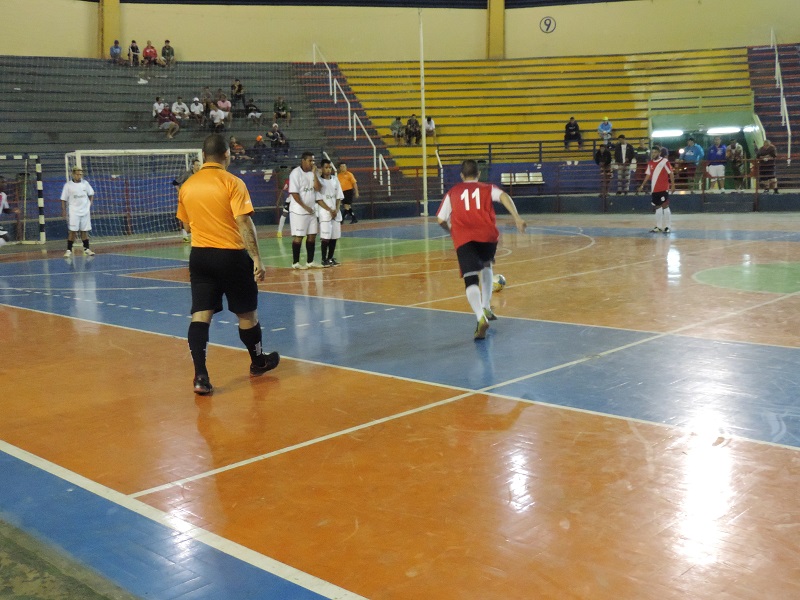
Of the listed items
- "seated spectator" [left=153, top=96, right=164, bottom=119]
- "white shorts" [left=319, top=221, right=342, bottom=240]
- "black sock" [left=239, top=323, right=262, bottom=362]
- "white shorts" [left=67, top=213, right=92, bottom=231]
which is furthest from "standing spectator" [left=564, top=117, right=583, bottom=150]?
"black sock" [left=239, top=323, right=262, bottom=362]

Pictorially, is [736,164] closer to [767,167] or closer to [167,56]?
[767,167]

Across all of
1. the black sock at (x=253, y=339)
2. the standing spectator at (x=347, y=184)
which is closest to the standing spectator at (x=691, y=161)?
the standing spectator at (x=347, y=184)

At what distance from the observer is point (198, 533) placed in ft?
14.2

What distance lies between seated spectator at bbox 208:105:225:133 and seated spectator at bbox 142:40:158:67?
438 cm

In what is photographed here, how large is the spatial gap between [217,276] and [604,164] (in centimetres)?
2504

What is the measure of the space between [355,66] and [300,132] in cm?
600

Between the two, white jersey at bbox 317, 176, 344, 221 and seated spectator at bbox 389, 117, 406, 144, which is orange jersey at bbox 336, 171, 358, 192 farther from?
seated spectator at bbox 389, 117, 406, 144

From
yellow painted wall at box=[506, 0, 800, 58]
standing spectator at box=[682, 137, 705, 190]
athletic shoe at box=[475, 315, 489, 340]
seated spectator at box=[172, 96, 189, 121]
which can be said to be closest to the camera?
athletic shoe at box=[475, 315, 489, 340]

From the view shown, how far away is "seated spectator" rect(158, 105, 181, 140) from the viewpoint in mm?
30219

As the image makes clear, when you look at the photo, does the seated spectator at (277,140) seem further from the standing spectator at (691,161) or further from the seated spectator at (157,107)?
the standing spectator at (691,161)

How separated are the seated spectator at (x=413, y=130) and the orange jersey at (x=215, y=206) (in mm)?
27403

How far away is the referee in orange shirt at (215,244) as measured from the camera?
7051 millimetres

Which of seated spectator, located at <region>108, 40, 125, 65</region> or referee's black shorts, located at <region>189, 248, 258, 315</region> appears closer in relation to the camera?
referee's black shorts, located at <region>189, 248, 258, 315</region>

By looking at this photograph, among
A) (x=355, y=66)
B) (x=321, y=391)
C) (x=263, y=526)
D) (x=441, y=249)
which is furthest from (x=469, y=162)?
(x=355, y=66)
